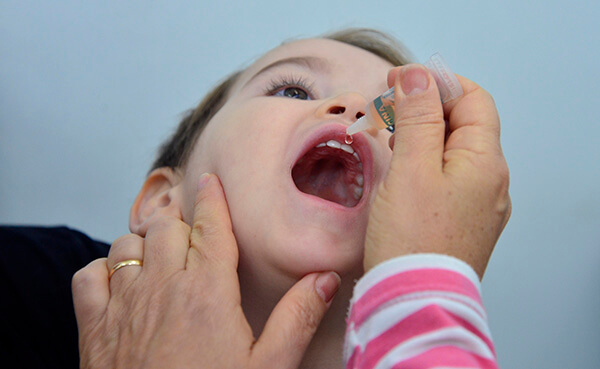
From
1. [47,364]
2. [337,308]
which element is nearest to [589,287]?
[337,308]

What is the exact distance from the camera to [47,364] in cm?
106

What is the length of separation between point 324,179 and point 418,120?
36 cm

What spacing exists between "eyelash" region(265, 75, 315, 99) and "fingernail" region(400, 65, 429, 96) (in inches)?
13.7

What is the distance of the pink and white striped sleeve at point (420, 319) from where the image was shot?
49 centimetres

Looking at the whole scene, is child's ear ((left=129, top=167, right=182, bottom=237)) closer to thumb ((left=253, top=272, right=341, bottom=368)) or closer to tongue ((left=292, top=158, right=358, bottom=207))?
tongue ((left=292, top=158, right=358, bottom=207))

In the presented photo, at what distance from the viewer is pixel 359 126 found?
2.61 feet

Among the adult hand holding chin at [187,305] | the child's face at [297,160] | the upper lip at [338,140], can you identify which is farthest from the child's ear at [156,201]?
the upper lip at [338,140]

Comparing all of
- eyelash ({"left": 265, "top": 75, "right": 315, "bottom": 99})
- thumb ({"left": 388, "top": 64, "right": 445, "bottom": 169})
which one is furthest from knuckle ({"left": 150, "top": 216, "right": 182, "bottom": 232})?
thumb ({"left": 388, "top": 64, "right": 445, "bottom": 169})

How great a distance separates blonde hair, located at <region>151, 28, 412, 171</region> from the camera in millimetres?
1265

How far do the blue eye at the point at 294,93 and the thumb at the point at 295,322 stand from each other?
0.47 meters

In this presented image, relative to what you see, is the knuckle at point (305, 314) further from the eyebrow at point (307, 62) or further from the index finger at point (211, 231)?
the eyebrow at point (307, 62)

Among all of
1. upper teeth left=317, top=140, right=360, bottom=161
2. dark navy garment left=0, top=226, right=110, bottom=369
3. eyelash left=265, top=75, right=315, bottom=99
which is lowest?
dark navy garment left=0, top=226, right=110, bottom=369

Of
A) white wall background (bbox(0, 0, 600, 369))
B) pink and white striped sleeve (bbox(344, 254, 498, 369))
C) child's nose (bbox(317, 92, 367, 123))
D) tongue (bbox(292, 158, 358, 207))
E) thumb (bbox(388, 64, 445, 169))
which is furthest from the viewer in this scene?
white wall background (bbox(0, 0, 600, 369))

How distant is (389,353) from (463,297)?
0.37 ft
